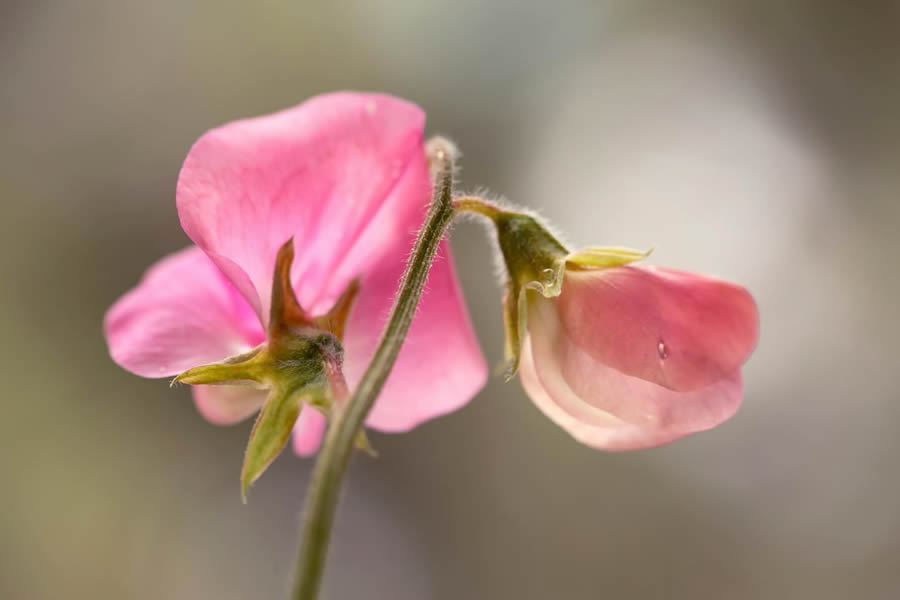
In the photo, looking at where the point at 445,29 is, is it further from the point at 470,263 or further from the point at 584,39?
the point at 470,263

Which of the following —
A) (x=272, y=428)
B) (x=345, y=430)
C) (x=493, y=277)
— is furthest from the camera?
(x=493, y=277)

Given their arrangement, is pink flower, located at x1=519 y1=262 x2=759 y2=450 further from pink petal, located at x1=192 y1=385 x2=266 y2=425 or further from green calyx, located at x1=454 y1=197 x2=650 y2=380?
pink petal, located at x1=192 y1=385 x2=266 y2=425

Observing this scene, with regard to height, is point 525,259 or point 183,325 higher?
point 525,259

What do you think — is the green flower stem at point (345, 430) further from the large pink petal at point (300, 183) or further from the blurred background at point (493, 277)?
the blurred background at point (493, 277)

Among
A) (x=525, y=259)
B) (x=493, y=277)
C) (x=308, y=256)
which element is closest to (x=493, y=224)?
(x=525, y=259)

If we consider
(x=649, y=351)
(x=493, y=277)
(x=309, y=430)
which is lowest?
(x=493, y=277)

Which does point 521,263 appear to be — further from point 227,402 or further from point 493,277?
point 493,277

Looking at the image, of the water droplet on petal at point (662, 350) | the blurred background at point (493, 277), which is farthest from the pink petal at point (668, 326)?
the blurred background at point (493, 277)
